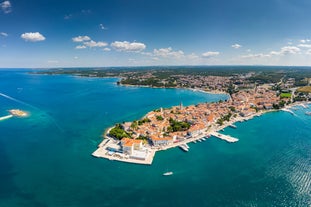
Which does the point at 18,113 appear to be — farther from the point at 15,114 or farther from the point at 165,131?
the point at 165,131

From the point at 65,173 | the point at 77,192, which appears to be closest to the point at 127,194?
the point at 77,192

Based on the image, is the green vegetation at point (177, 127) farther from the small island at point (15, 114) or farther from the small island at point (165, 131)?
the small island at point (15, 114)

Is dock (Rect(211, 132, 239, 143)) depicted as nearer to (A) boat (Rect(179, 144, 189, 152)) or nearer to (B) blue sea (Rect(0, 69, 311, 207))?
(B) blue sea (Rect(0, 69, 311, 207))

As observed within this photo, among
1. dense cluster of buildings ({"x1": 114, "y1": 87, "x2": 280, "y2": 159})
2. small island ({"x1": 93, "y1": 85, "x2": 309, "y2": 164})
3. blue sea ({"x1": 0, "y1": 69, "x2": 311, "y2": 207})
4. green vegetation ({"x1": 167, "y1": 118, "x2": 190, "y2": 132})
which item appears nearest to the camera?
blue sea ({"x1": 0, "y1": 69, "x2": 311, "y2": 207})

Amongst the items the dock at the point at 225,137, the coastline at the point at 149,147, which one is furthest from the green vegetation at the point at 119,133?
the dock at the point at 225,137

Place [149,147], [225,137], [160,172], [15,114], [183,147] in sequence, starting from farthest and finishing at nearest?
[15,114] < [225,137] < [149,147] < [183,147] < [160,172]

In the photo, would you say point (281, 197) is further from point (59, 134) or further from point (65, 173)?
point (59, 134)

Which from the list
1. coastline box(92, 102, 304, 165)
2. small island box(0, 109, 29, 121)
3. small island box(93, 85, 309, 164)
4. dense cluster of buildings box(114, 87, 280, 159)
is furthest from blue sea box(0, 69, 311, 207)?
small island box(0, 109, 29, 121)

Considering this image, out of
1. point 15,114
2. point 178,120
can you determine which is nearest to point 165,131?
point 178,120

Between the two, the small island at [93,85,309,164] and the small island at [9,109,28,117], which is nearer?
the small island at [93,85,309,164]

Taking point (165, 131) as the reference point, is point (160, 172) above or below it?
below

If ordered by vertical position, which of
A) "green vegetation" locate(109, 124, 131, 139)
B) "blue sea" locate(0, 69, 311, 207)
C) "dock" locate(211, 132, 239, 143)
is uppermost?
"green vegetation" locate(109, 124, 131, 139)
